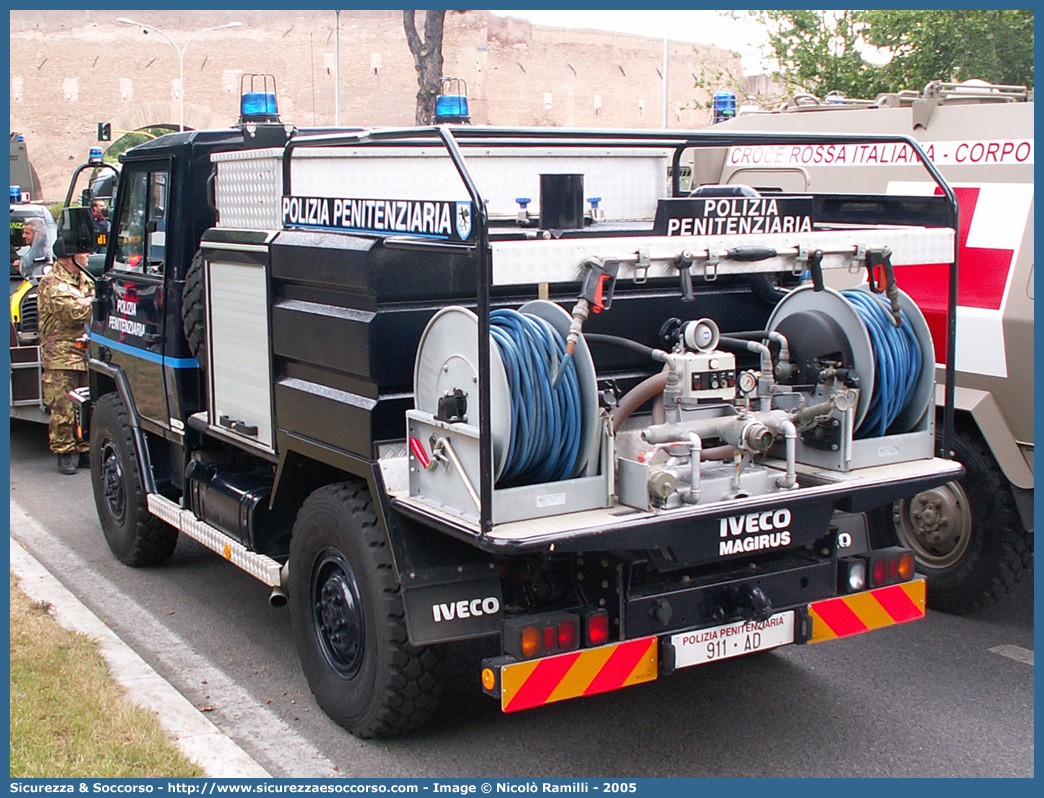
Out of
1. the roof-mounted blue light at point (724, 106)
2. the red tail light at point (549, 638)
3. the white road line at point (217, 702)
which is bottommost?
the white road line at point (217, 702)

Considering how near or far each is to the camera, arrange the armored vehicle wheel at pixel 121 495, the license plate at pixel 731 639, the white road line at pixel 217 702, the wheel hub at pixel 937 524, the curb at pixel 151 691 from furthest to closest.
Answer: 1. the armored vehicle wheel at pixel 121 495
2. the wheel hub at pixel 937 524
3. the white road line at pixel 217 702
4. the curb at pixel 151 691
5. the license plate at pixel 731 639

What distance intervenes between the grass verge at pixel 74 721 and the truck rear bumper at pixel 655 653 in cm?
128

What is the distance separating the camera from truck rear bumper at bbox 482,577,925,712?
4.16 metres

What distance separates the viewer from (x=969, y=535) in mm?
6469

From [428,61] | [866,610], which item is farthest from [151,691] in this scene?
[428,61]

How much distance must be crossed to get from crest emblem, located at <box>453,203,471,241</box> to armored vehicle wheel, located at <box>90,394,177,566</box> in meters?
3.81

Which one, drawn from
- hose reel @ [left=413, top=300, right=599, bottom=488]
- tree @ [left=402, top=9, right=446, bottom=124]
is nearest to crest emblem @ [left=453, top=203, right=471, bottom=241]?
hose reel @ [left=413, top=300, right=599, bottom=488]

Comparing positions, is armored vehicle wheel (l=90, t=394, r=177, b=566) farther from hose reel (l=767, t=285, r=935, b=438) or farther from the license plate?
hose reel (l=767, t=285, r=935, b=438)

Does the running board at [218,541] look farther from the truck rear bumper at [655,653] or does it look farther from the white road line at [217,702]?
the truck rear bumper at [655,653]

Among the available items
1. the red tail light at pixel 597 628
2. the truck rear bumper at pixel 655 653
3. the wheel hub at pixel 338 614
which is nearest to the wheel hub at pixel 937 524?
the truck rear bumper at pixel 655 653

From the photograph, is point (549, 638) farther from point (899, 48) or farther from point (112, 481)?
point (899, 48)

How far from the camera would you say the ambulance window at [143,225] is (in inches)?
261

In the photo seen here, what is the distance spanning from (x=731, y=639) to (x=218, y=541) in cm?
285
